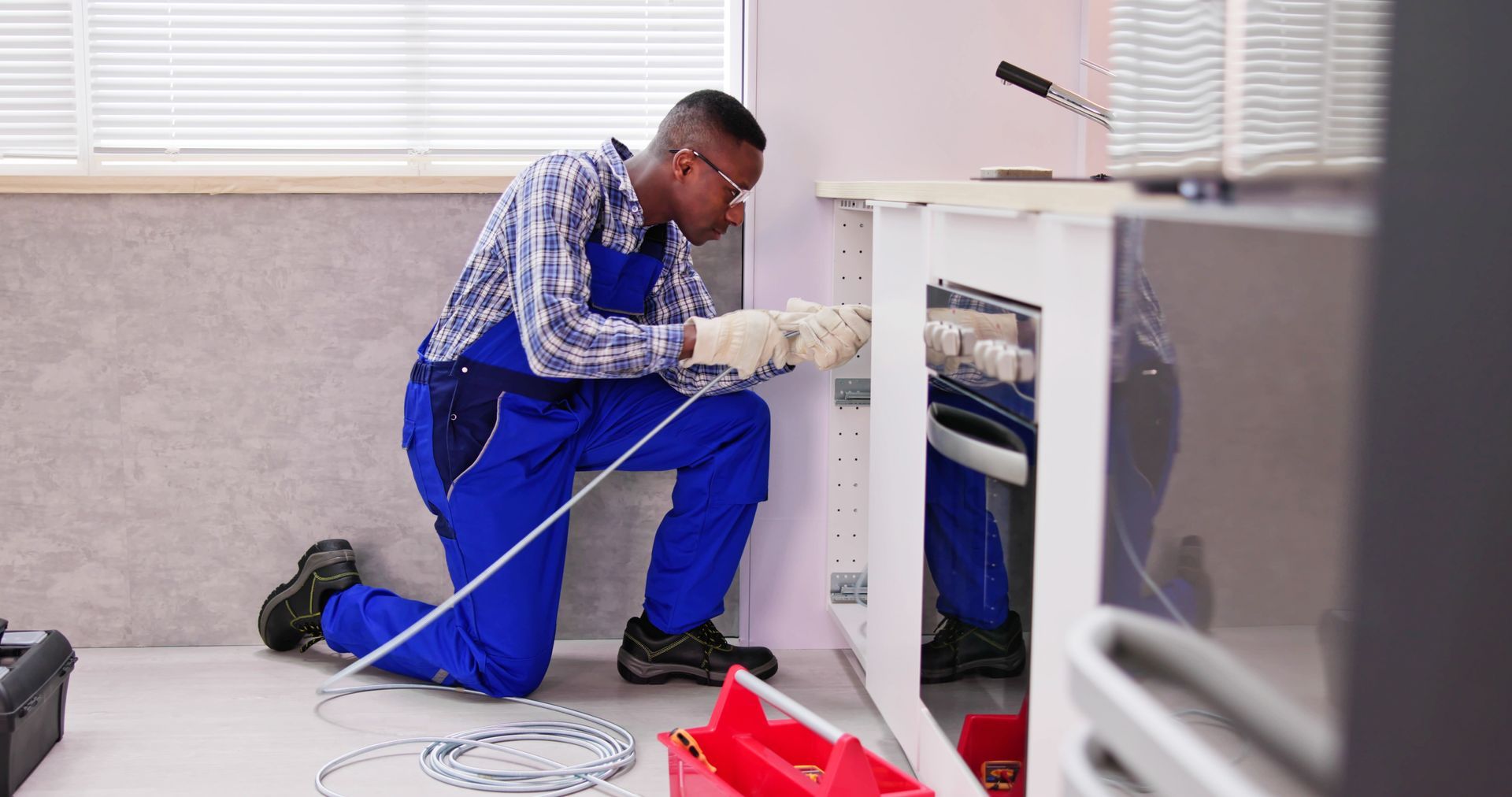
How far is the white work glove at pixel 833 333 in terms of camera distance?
2.06m

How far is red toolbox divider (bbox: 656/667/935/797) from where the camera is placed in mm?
1377

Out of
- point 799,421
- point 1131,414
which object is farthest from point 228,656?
point 1131,414

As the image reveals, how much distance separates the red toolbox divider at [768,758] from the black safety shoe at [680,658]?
549 mm

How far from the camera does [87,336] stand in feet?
7.77

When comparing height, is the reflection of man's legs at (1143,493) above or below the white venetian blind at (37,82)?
below

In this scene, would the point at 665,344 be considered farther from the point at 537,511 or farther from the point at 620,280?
the point at 537,511

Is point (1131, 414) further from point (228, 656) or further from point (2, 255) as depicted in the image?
point (2, 255)

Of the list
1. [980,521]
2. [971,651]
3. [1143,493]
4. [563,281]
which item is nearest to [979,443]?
[980,521]

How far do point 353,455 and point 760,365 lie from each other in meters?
0.90

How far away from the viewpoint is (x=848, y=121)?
237cm

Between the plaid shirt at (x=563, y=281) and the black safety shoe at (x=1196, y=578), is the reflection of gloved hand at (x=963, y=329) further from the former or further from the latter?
the plaid shirt at (x=563, y=281)

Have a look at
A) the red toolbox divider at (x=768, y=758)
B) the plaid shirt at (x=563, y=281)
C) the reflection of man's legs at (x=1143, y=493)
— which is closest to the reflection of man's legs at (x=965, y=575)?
the red toolbox divider at (x=768, y=758)

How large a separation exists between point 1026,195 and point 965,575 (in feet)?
1.57

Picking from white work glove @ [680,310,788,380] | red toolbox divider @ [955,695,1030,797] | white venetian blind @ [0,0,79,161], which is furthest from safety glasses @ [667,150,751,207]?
white venetian blind @ [0,0,79,161]
